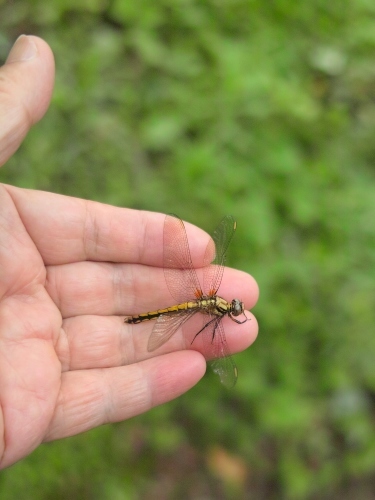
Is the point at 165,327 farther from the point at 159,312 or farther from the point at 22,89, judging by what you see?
the point at 22,89

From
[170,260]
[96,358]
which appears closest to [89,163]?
[170,260]

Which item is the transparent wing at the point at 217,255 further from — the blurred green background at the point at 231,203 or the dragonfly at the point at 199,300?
the blurred green background at the point at 231,203

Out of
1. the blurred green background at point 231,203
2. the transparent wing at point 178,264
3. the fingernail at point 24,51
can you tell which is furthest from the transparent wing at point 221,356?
the fingernail at point 24,51

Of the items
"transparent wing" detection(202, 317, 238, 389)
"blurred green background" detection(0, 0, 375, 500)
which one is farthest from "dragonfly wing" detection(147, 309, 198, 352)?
"blurred green background" detection(0, 0, 375, 500)

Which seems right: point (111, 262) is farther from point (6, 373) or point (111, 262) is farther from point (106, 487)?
point (106, 487)

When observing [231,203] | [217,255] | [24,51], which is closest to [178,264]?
[217,255]

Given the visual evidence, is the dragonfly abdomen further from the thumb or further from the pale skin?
the thumb
